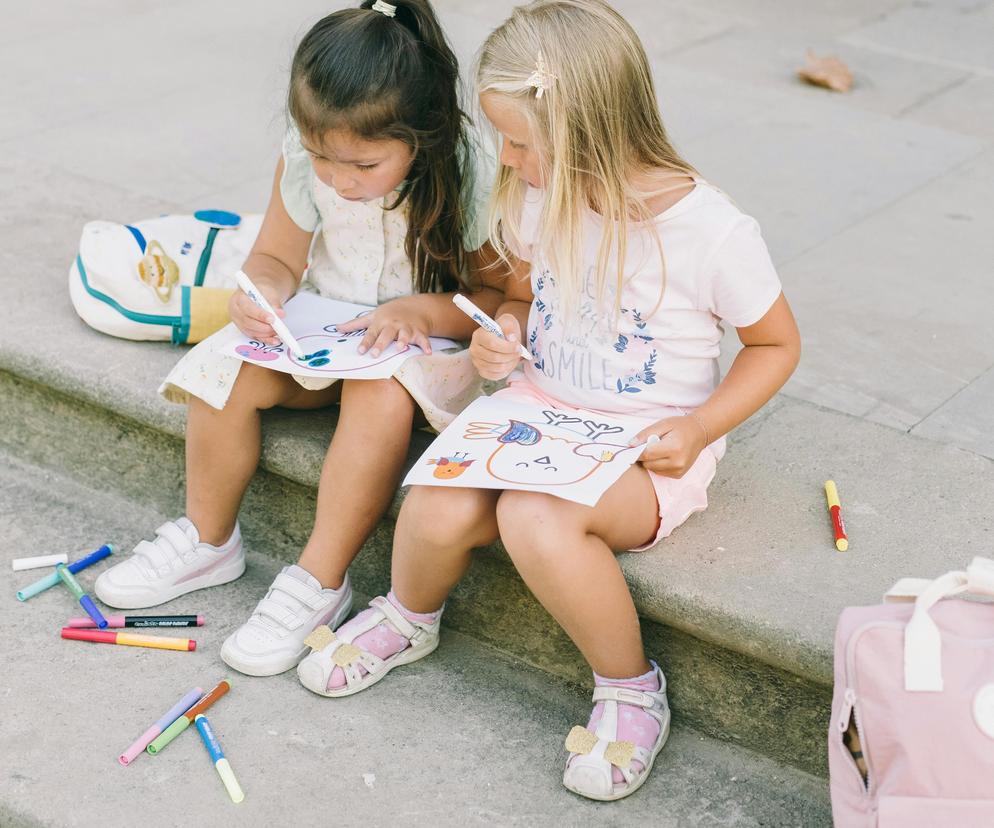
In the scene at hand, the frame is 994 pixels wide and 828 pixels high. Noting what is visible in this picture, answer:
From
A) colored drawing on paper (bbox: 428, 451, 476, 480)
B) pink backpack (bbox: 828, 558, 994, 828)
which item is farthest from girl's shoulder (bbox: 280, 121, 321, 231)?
pink backpack (bbox: 828, 558, 994, 828)

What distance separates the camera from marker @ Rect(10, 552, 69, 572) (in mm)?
2438

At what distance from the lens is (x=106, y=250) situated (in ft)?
8.58

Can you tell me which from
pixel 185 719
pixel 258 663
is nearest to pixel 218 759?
pixel 185 719

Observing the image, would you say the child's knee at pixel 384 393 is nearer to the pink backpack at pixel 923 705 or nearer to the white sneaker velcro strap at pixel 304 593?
the white sneaker velcro strap at pixel 304 593

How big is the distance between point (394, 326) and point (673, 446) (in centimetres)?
55

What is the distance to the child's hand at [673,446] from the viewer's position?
6.41 feet

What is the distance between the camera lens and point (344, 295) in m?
2.43

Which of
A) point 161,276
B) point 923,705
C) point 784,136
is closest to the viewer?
point 923,705

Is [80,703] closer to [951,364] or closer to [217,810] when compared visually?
[217,810]

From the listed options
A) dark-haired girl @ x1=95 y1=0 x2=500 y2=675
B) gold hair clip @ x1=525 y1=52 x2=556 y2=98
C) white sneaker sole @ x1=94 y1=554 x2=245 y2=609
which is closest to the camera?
gold hair clip @ x1=525 y1=52 x2=556 y2=98

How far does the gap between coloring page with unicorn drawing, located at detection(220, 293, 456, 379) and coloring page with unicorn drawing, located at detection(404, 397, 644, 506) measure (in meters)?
0.17

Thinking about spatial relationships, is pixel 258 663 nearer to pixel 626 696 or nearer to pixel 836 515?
pixel 626 696

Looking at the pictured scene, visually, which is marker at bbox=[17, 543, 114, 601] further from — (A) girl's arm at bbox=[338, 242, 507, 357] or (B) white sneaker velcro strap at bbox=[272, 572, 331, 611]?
(A) girl's arm at bbox=[338, 242, 507, 357]

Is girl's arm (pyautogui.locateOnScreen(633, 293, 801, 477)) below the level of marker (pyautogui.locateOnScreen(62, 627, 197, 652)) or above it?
above
